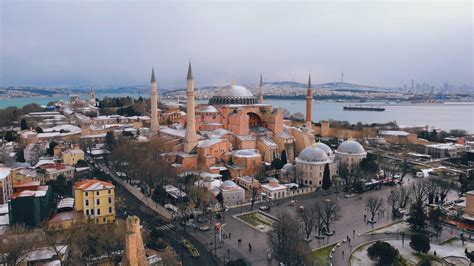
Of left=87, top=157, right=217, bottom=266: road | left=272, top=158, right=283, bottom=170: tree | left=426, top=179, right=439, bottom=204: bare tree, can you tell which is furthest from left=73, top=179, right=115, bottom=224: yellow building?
left=426, top=179, right=439, bottom=204: bare tree

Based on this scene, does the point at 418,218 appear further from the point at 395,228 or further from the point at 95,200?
the point at 95,200

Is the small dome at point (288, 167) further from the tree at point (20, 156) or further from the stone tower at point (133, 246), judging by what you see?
the tree at point (20, 156)

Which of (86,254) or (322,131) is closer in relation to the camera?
(86,254)

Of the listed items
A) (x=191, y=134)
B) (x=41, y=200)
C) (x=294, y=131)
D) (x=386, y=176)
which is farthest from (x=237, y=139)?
(x=41, y=200)

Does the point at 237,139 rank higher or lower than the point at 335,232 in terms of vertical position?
higher

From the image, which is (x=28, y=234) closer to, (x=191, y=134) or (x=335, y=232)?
(x=335, y=232)

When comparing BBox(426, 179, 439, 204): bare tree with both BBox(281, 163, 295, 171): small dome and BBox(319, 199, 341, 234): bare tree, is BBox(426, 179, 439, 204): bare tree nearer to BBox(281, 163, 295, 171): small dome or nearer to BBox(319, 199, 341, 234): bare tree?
BBox(319, 199, 341, 234): bare tree

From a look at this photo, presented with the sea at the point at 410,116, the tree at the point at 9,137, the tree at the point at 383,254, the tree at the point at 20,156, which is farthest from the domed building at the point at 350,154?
the sea at the point at 410,116
